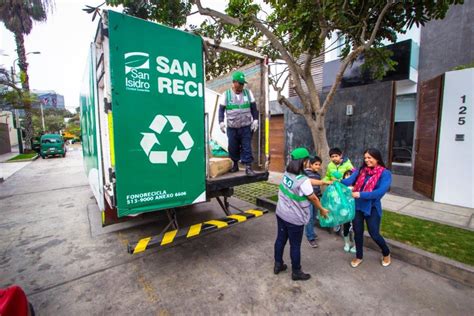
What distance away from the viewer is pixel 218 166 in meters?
3.54

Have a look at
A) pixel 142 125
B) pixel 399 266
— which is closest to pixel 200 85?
pixel 142 125

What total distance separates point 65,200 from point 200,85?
5856 millimetres

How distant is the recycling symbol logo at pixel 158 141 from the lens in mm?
2400

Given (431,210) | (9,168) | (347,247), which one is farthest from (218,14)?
(9,168)

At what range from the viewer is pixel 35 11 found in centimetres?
1560

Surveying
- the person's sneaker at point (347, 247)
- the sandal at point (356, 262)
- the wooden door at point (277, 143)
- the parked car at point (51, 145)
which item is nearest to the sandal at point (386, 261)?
the sandal at point (356, 262)

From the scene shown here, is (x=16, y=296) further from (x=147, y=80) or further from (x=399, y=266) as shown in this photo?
Answer: (x=399, y=266)

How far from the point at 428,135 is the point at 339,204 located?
14.6ft

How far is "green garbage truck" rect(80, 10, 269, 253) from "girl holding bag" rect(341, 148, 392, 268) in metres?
1.71

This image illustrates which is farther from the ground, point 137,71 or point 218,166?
point 137,71

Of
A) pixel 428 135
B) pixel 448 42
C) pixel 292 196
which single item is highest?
pixel 448 42

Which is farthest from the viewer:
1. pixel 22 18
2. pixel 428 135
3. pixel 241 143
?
pixel 22 18

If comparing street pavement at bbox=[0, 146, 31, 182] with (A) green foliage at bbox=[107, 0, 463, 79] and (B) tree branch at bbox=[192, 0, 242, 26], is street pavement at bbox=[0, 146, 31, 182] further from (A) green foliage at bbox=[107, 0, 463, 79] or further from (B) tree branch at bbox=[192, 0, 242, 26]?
(B) tree branch at bbox=[192, 0, 242, 26]

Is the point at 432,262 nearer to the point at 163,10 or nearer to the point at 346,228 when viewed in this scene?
the point at 346,228
